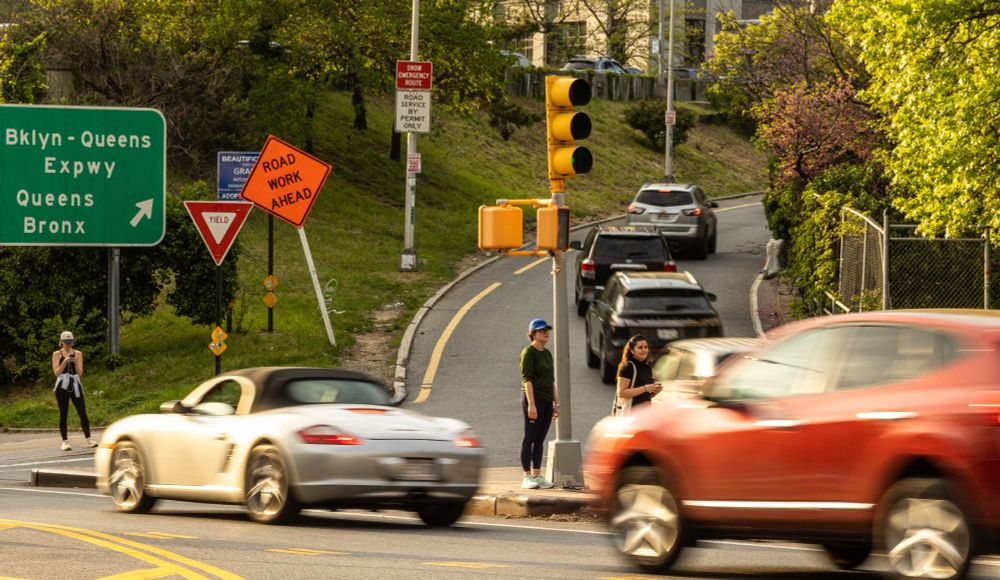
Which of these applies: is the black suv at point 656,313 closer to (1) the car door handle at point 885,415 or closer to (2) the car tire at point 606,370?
(2) the car tire at point 606,370

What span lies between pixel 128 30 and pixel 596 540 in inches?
1232

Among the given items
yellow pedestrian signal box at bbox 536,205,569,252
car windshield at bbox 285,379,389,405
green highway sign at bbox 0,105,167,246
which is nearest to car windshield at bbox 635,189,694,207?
green highway sign at bbox 0,105,167,246

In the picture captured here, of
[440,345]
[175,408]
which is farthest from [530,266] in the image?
[175,408]

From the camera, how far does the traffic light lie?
15.4 m

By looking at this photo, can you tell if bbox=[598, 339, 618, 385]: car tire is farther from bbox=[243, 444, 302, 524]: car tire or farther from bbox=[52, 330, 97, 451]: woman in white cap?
bbox=[243, 444, 302, 524]: car tire

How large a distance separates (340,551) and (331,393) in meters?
2.65

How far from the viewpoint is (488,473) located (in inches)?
722

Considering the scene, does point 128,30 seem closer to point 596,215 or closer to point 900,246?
point 596,215

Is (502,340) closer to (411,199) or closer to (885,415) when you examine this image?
(411,199)

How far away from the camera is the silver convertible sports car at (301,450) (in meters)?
12.8

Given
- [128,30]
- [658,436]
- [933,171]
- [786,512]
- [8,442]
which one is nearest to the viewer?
[786,512]

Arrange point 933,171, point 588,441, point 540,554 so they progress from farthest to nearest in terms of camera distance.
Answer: point 933,171, point 588,441, point 540,554

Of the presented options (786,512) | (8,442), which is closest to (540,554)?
(786,512)

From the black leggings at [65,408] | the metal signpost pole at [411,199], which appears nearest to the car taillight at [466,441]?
the black leggings at [65,408]
